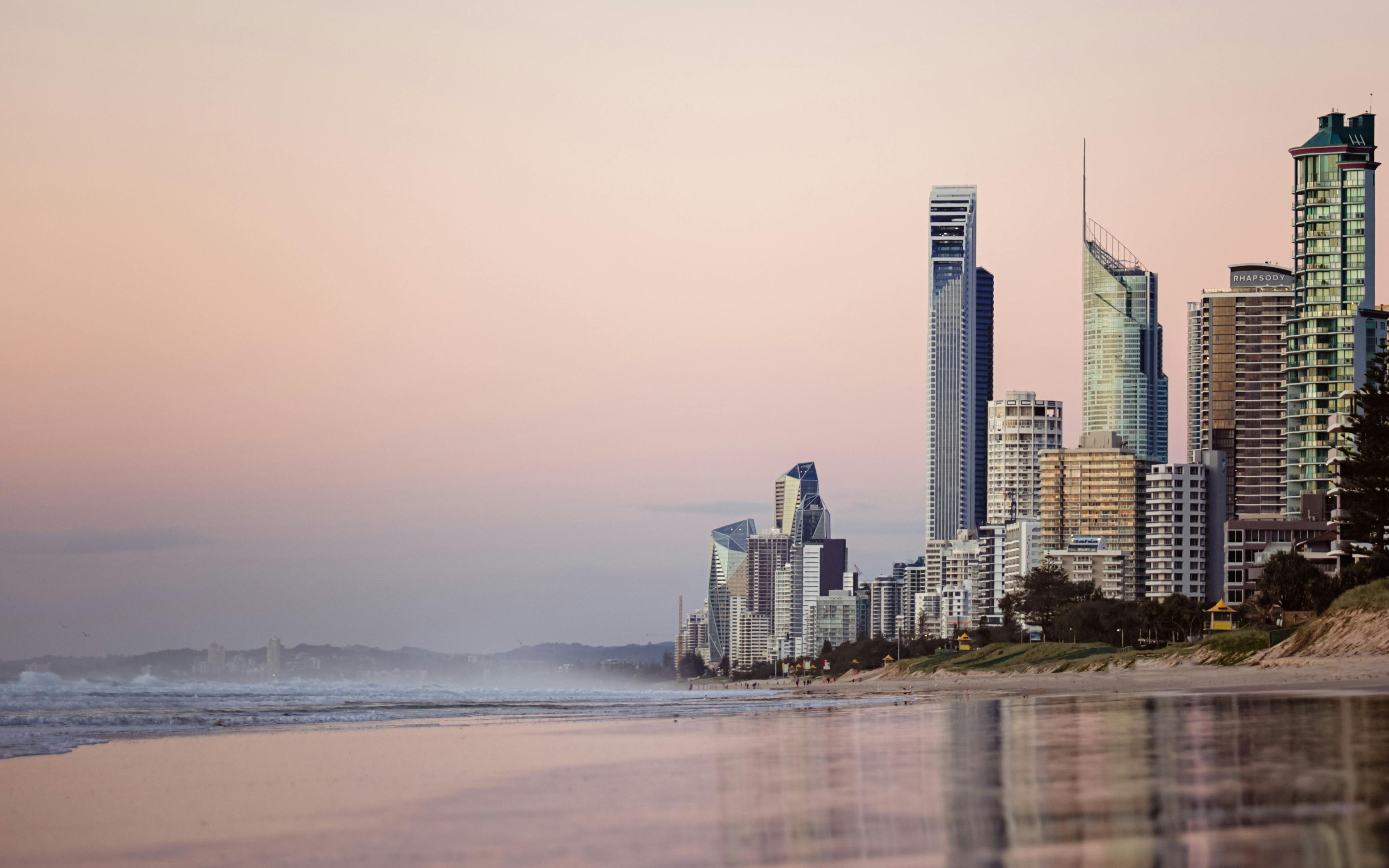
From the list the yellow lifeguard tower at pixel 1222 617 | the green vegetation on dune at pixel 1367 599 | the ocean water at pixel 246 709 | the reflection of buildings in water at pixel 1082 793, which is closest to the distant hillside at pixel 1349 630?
the green vegetation on dune at pixel 1367 599

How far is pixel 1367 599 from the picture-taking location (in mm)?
63938

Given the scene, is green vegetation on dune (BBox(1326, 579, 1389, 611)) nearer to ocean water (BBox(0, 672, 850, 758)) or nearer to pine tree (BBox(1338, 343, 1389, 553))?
pine tree (BBox(1338, 343, 1389, 553))

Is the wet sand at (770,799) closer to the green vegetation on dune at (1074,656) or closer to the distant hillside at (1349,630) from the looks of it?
the distant hillside at (1349,630)

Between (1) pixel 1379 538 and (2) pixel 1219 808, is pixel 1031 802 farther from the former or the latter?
(1) pixel 1379 538

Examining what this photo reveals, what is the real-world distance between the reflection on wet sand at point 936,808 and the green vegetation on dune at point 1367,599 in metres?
40.7

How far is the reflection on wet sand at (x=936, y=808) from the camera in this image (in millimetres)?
12172

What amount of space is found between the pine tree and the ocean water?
3517cm

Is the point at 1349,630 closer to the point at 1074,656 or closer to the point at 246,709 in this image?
the point at 246,709

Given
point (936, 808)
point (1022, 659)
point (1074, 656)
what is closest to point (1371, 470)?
point (1074, 656)

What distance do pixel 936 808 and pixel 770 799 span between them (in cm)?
283

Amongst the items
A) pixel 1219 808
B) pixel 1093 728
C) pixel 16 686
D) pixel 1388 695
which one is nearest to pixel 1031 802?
pixel 1219 808

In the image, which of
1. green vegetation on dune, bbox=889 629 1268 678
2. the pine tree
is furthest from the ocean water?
the pine tree

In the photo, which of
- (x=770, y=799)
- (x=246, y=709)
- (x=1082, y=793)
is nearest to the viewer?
(x=1082, y=793)

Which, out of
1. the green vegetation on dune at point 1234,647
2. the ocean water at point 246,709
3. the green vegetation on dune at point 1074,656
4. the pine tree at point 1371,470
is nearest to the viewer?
the ocean water at point 246,709
